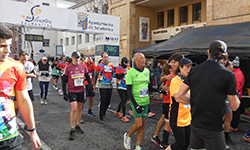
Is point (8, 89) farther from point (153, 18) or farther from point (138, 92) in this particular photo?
point (153, 18)

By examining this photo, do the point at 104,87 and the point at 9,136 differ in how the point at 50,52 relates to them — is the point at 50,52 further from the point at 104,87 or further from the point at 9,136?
the point at 9,136

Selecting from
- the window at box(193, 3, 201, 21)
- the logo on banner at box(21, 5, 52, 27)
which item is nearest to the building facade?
the window at box(193, 3, 201, 21)

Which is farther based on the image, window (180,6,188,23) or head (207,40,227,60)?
window (180,6,188,23)

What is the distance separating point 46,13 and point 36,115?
20.1 ft

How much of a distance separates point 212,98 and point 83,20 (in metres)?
10.7

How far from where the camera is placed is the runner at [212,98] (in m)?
2.30

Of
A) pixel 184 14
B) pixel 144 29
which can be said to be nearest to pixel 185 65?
pixel 184 14

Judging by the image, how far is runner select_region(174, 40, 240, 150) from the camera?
2.30 m

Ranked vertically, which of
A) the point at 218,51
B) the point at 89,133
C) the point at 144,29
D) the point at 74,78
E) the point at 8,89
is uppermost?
the point at 144,29

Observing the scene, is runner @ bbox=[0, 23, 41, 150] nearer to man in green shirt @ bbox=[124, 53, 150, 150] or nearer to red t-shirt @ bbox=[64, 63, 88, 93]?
man in green shirt @ bbox=[124, 53, 150, 150]

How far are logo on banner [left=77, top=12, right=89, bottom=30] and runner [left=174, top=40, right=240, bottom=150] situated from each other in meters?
10.4

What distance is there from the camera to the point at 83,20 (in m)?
11.9

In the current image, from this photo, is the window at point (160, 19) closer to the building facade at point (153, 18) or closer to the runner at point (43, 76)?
the building facade at point (153, 18)

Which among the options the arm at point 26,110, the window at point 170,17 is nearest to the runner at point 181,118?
the arm at point 26,110
